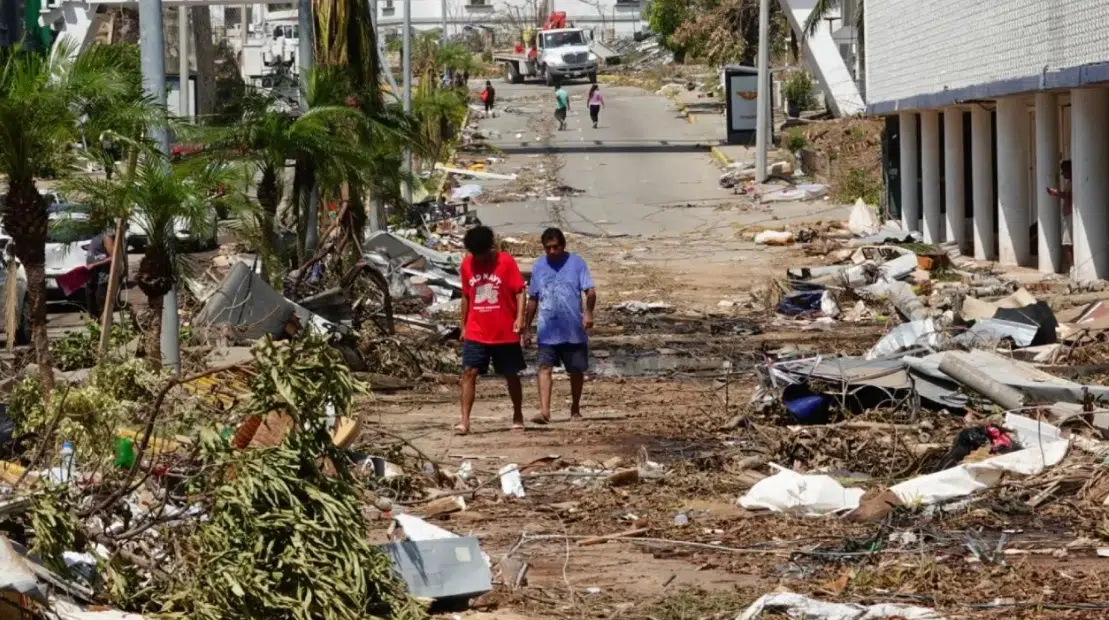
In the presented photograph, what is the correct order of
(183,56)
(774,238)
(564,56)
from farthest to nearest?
1. (564,56)
2. (183,56)
3. (774,238)

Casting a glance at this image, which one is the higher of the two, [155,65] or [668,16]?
[668,16]

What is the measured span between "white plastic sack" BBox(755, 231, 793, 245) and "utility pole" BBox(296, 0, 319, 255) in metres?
12.1

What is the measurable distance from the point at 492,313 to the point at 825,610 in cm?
602

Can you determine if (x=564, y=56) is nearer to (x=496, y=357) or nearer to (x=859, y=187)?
(x=859, y=187)

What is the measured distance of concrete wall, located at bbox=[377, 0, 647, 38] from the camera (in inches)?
3511

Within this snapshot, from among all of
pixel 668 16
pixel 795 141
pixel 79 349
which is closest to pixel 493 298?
pixel 79 349

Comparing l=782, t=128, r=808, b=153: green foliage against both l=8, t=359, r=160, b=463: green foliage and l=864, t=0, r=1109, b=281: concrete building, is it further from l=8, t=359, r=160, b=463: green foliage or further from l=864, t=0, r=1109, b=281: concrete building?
l=8, t=359, r=160, b=463: green foliage

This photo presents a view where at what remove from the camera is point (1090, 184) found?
72.6 ft

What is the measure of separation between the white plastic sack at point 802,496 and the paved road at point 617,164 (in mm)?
25270

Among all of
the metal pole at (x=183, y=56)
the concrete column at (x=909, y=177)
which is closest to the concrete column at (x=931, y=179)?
the concrete column at (x=909, y=177)

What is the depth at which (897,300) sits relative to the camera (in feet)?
65.7

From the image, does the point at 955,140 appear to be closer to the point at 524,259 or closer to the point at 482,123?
the point at 524,259

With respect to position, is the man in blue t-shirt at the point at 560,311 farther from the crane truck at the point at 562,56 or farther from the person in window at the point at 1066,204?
the crane truck at the point at 562,56

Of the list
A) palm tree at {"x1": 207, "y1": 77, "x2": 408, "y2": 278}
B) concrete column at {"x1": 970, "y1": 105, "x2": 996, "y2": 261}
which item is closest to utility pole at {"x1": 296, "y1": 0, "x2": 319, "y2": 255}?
palm tree at {"x1": 207, "y1": 77, "x2": 408, "y2": 278}
